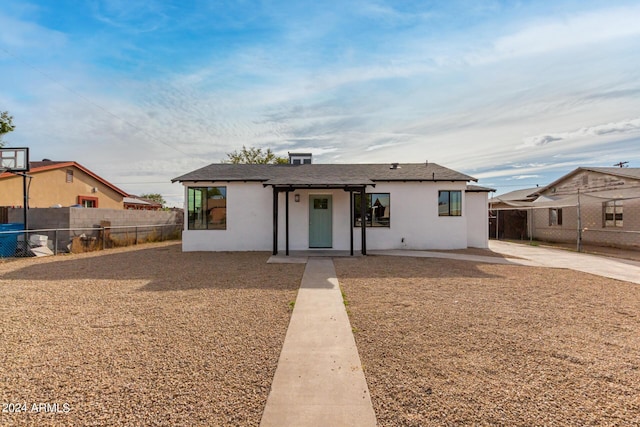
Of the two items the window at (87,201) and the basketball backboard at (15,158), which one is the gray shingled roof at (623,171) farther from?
the window at (87,201)

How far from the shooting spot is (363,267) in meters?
8.89

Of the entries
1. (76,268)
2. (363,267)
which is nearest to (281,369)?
(363,267)

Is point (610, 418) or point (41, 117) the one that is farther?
point (41, 117)

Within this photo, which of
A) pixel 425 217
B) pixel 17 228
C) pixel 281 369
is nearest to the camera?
pixel 281 369

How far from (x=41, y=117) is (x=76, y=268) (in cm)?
1023

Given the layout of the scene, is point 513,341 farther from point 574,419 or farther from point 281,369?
point 281,369

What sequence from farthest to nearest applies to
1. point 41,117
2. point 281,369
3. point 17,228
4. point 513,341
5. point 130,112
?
point 130,112
point 41,117
point 17,228
point 513,341
point 281,369

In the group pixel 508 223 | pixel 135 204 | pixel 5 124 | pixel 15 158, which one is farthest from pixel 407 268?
pixel 135 204

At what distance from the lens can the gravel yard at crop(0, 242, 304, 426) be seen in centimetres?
246

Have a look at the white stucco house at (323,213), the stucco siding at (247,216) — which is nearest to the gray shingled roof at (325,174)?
the white stucco house at (323,213)

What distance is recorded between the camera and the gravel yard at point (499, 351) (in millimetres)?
2479

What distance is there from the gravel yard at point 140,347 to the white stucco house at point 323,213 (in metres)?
4.97

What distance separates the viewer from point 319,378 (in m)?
2.96

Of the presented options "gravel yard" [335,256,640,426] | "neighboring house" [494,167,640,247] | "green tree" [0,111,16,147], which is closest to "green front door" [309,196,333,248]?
"gravel yard" [335,256,640,426]
